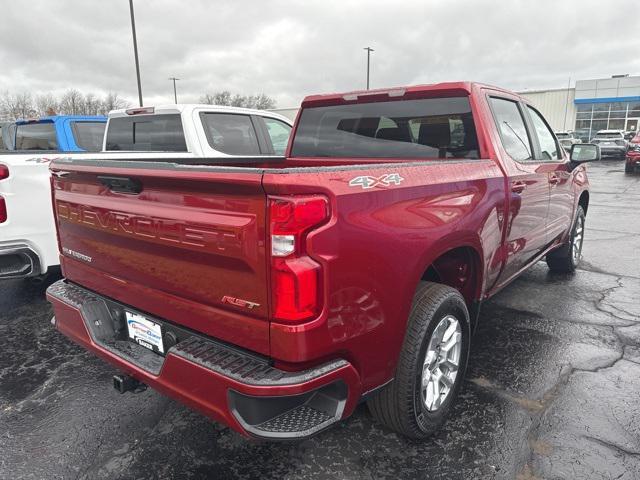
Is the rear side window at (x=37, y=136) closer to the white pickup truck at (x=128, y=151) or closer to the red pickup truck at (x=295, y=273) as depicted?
the white pickup truck at (x=128, y=151)

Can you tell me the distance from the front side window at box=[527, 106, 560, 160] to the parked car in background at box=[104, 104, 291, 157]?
10.8ft

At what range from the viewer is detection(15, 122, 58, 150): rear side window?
7.15 metres

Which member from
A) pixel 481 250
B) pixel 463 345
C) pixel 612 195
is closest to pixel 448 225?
pixel 481 250

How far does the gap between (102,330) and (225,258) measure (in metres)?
1.11

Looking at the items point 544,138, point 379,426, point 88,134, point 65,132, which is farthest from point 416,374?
point 88,134

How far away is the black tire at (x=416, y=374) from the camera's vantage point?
229 cm

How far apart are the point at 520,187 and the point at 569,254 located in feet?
8.62

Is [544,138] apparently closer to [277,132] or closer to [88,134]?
[277,132]

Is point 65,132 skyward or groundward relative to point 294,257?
skyward

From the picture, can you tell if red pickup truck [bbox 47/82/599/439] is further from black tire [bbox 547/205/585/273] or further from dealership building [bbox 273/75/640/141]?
dealership building [bbox 273/75/640/141]

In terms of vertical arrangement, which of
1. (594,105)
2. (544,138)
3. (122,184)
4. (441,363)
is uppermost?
(594,105)

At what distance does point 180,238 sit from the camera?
1973 mm

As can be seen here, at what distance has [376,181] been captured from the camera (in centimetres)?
197

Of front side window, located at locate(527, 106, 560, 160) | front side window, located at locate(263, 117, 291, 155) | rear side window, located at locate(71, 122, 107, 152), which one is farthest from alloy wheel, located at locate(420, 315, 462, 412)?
rear side window, located at locate(71, 122, 107, 152)
